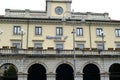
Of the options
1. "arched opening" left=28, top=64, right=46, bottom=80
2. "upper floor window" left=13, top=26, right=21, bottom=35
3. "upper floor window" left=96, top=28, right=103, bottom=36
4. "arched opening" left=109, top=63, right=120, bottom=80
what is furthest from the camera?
"upper floor window" left=96, top=28, right=103, bottom=36

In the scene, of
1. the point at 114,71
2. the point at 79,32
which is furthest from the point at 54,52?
the point at 79,32

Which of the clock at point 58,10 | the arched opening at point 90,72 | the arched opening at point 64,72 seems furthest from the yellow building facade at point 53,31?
the arched opening at point 64,72

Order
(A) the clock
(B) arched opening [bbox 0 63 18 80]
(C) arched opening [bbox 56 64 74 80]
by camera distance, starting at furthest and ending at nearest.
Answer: (A) the clock < (C) arched opening [bbox 56 64 74 80] < (B) arched opening [bbox 0 63 18 80]

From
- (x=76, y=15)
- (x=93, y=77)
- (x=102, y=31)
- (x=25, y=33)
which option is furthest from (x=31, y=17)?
(x=93, y=77)

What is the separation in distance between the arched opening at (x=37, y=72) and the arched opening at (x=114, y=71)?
11.0 m

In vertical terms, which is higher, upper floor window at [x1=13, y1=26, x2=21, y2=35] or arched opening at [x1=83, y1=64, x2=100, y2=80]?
upper floor window at [x1=13, y1=26, x2=21, y2=35]

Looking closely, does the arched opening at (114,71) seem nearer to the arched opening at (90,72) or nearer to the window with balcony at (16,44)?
the arched opening at (90,72)

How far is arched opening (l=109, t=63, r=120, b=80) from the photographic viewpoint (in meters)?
45.6

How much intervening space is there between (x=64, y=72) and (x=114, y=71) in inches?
330

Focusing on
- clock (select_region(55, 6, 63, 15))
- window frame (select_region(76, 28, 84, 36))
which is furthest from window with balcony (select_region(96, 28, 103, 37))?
clock (select_region(55, 6, 63, 15))

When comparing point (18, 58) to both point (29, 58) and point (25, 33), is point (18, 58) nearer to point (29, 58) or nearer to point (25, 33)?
point (29, 58)

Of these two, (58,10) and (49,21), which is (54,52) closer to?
(49,21)

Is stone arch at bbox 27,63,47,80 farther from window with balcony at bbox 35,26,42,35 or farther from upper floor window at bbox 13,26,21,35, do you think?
upper floor window at bbox 13,26,21,35

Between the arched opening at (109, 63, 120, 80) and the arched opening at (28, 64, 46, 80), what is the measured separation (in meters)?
11.0
